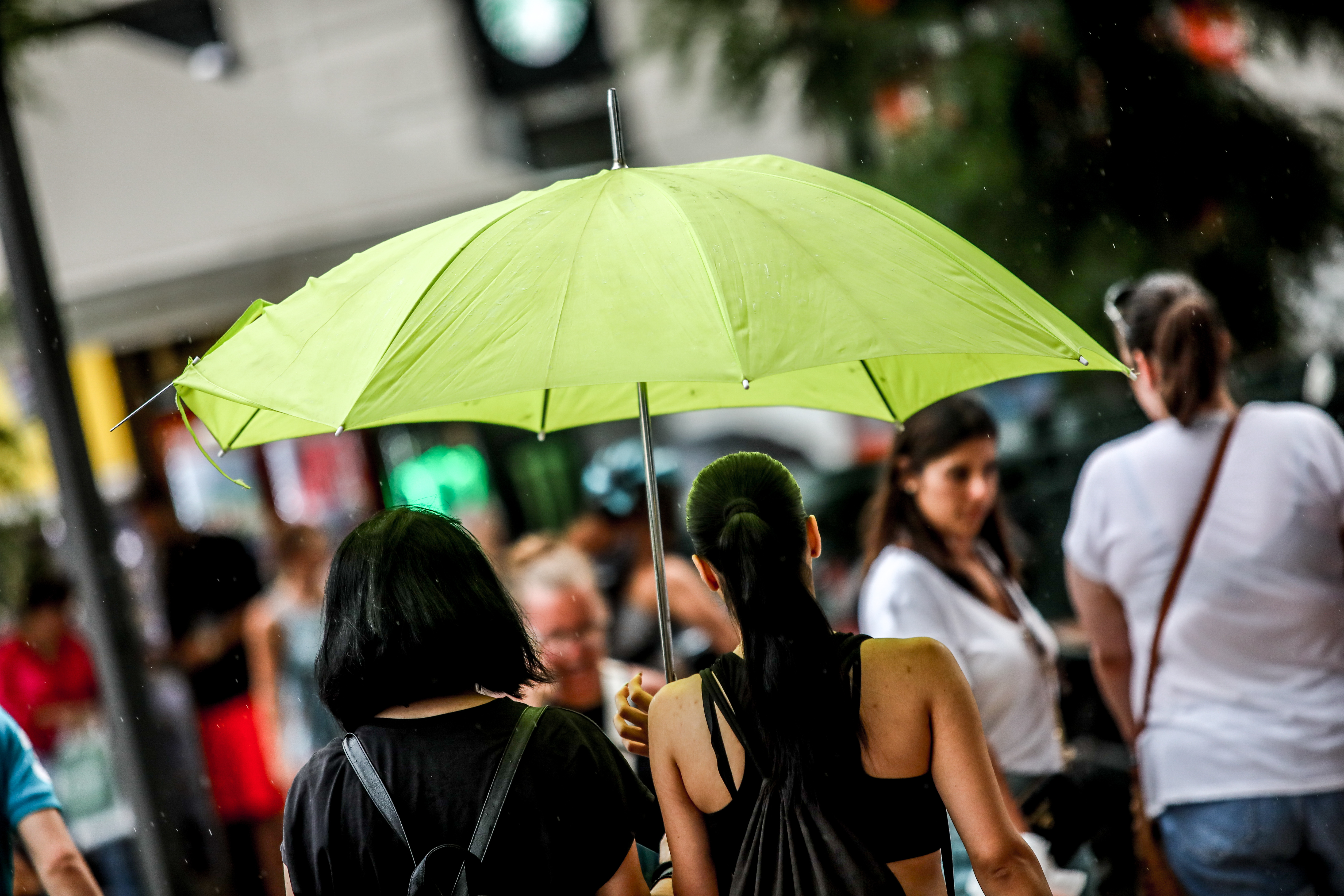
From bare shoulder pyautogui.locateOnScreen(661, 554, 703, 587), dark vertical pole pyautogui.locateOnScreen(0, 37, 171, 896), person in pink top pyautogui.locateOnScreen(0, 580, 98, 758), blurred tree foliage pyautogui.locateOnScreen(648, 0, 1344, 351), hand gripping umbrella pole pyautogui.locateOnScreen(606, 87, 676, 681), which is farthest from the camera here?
person in pink top pyautogui.locateOnScreen(0, 580, 98, 758)

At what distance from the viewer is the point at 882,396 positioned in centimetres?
250

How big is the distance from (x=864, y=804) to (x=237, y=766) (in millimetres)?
4533

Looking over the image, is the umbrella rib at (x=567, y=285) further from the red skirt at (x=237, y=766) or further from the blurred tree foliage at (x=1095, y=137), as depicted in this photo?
the red skirt at (x=237, y=766)

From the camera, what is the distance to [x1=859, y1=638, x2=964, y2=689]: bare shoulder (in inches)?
68.9

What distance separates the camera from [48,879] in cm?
265

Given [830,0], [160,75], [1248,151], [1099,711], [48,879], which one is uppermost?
[160,75]

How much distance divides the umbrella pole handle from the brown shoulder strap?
4.67 ft

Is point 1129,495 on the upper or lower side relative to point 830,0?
lower

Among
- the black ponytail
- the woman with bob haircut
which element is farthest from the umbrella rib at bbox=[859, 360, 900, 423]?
the woman with bob haircut

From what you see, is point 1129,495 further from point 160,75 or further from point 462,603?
point 160,75

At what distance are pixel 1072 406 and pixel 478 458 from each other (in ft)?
13.9

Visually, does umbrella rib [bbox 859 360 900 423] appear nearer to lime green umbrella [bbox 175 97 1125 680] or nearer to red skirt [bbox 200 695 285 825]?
lime green umbrella [bbox 175 97 1125 680]

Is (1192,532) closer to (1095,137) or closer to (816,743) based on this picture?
(816,743)

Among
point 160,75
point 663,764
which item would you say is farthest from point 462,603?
point 160,75
